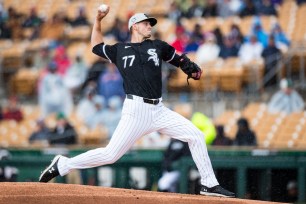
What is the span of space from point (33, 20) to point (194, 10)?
164 inches

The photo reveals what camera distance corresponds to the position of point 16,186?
26.8ft

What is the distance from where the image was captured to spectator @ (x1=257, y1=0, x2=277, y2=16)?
16.7 meters

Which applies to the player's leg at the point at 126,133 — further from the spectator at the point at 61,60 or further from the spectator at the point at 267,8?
Answer: the spectator at the point at 61,60

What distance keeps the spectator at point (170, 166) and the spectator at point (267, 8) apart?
4856 millimetres

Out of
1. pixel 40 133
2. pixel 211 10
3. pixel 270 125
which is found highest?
pixel 211 10

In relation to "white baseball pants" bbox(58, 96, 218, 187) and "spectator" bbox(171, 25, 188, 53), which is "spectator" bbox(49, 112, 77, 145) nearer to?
"spectator" bbox(171, 25, 188, 53)

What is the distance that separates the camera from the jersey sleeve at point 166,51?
28.6 feet

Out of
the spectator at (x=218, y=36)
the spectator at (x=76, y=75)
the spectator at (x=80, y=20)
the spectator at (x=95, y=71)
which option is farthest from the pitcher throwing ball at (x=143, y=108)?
the spectator at (x=80, y=20)

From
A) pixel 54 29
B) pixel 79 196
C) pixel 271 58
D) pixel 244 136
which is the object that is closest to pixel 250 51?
pixel 271 58

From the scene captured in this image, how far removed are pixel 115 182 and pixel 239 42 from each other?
3.98 m

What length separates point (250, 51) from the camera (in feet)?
51.5

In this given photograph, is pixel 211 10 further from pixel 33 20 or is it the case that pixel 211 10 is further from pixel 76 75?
pixel 33 20

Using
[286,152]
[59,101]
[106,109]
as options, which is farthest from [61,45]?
[286,152]

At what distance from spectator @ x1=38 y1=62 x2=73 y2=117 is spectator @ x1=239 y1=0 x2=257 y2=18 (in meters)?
3.51
